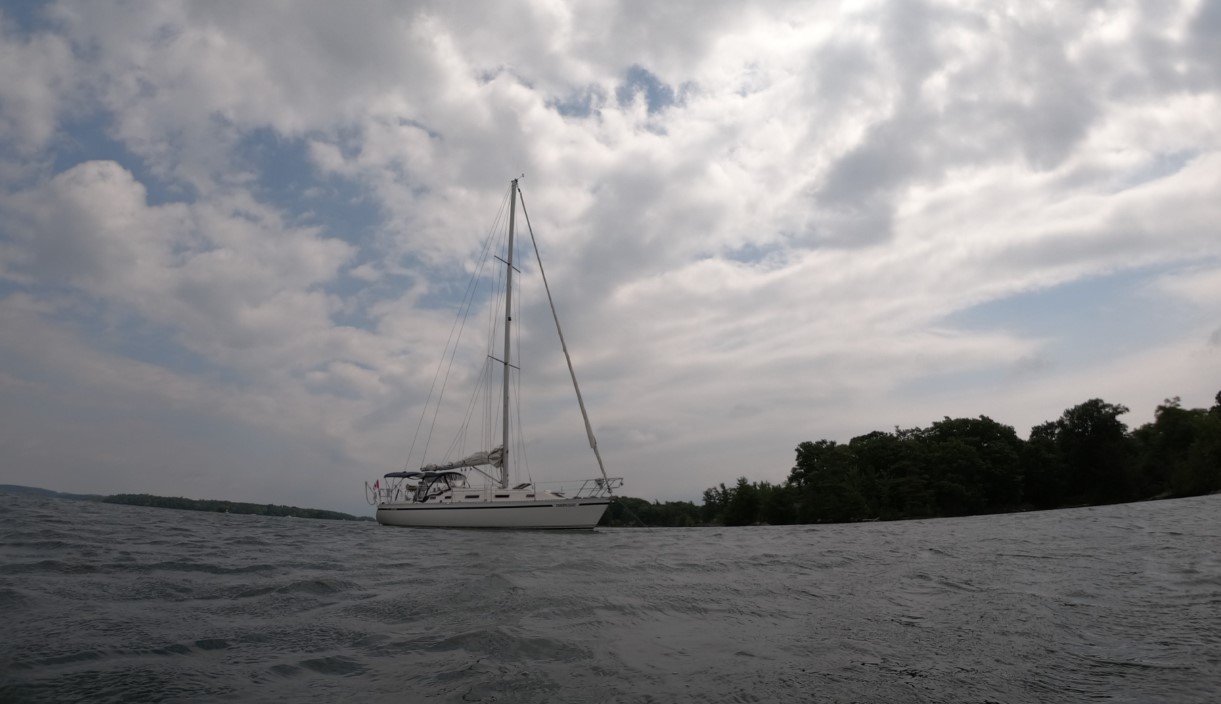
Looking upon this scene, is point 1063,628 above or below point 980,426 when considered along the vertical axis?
below

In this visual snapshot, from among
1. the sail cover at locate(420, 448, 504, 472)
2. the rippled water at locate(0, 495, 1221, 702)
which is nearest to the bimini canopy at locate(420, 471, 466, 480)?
the sail cover at locate(420, 448, 504, 472)

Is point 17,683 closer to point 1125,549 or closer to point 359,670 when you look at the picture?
point 359,670

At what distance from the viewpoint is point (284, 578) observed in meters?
12.5

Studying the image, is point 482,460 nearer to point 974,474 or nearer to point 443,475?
point 443,475

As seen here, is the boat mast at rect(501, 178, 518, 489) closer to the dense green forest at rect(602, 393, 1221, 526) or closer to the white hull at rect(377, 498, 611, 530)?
the white hull at rect(377, 498, 611, 530)

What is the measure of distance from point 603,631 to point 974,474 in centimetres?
8398

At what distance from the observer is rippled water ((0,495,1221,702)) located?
5.62 meters

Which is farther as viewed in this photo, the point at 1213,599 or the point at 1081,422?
the point at 1081,422

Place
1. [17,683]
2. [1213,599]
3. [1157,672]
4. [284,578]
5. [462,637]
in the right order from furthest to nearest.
A: [284,578] < [1213,599] < [462,637] < [1157,672] < [17,683]

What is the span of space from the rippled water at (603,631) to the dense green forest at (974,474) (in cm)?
6005

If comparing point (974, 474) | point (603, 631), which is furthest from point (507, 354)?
point (974, 474)

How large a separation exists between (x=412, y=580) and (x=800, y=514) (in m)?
68.0

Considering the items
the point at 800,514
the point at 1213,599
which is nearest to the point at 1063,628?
the point at 1213,599

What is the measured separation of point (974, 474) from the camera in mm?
78750
